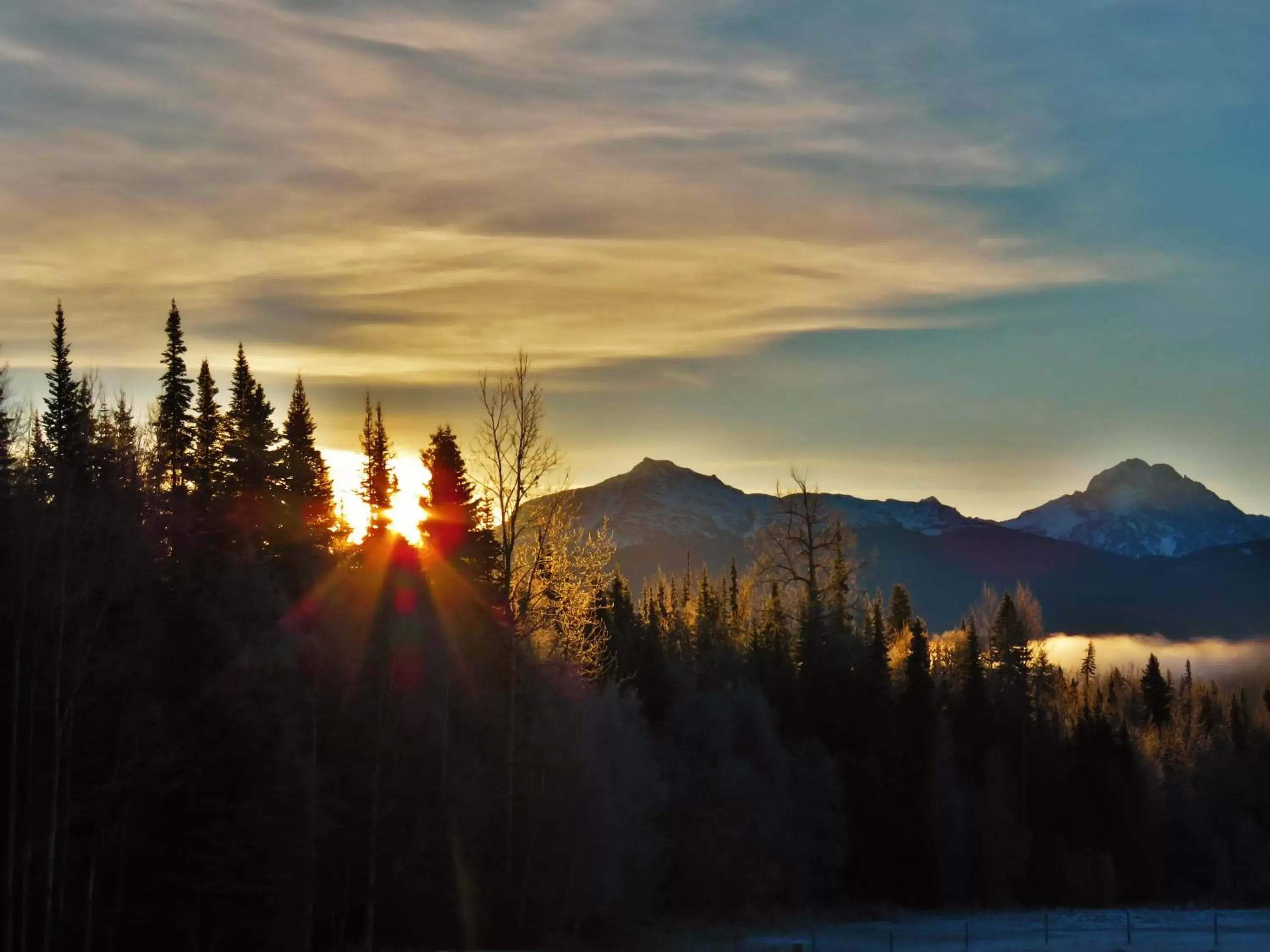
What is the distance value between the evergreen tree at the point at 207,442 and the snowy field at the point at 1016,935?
2846 cm

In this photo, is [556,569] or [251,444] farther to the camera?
[251,444]

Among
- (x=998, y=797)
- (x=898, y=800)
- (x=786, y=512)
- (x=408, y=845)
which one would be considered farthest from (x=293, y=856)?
(x=998, y=797)

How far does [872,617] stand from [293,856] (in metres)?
71.0

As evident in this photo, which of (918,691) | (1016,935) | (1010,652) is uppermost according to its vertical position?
(1010,652)

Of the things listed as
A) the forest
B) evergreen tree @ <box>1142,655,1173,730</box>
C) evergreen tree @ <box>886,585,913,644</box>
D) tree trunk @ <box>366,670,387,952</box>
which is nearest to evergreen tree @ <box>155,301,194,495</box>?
the forest

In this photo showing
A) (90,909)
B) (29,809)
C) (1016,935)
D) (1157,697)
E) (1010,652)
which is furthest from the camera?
(1157,697)

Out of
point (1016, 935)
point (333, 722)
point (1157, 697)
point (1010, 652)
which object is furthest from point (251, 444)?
point (1157, 697)

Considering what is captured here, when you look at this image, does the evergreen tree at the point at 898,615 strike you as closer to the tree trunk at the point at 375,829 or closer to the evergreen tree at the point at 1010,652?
the evergreen tree at the point at 1010,652

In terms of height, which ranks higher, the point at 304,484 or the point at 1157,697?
the point at 304,484

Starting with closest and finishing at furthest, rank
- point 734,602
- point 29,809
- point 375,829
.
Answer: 1. point 29,809
2. point 375,829
3. point 734,602

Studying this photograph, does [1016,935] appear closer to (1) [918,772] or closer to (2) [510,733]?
(1) [918,772]

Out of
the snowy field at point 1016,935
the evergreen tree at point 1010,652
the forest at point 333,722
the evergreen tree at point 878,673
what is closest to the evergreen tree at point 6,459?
the forest at point 333,722

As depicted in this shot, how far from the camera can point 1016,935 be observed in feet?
225

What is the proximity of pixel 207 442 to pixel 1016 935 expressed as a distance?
46002mm
